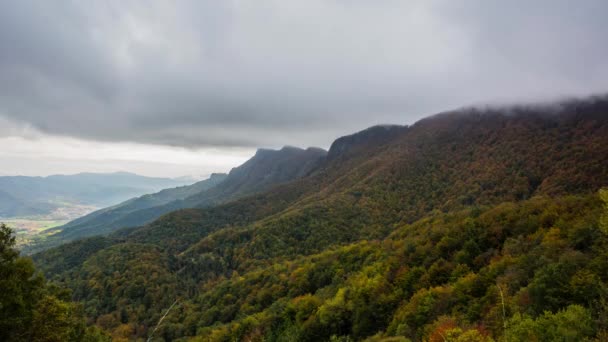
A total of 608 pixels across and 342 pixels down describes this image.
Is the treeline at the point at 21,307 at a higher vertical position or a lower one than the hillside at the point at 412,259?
higher

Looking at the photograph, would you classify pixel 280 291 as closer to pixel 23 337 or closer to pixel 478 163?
pixel 23 337

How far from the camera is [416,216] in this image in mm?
142500

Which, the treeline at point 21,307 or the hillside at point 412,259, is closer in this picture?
the treeline at point 21,307

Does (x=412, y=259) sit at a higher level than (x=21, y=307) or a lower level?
lower

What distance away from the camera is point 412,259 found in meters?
46.3

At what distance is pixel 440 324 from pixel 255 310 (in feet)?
173

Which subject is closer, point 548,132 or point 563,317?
point 563,317

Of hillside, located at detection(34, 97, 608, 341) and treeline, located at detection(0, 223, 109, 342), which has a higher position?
treeline, located at detection(0, 223, 109, 342)

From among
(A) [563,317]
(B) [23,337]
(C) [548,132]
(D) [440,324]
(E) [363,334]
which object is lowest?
(E) [363,334]

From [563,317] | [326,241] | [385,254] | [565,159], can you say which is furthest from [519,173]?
[563,317]

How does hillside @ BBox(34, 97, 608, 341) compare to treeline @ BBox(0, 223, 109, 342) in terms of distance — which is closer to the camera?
treeline @ BBox(0, 223, 109, 342)

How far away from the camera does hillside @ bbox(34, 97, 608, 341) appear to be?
2211cm

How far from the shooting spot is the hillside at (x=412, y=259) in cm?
2211

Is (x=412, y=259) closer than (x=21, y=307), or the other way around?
(x=21, y=307)
